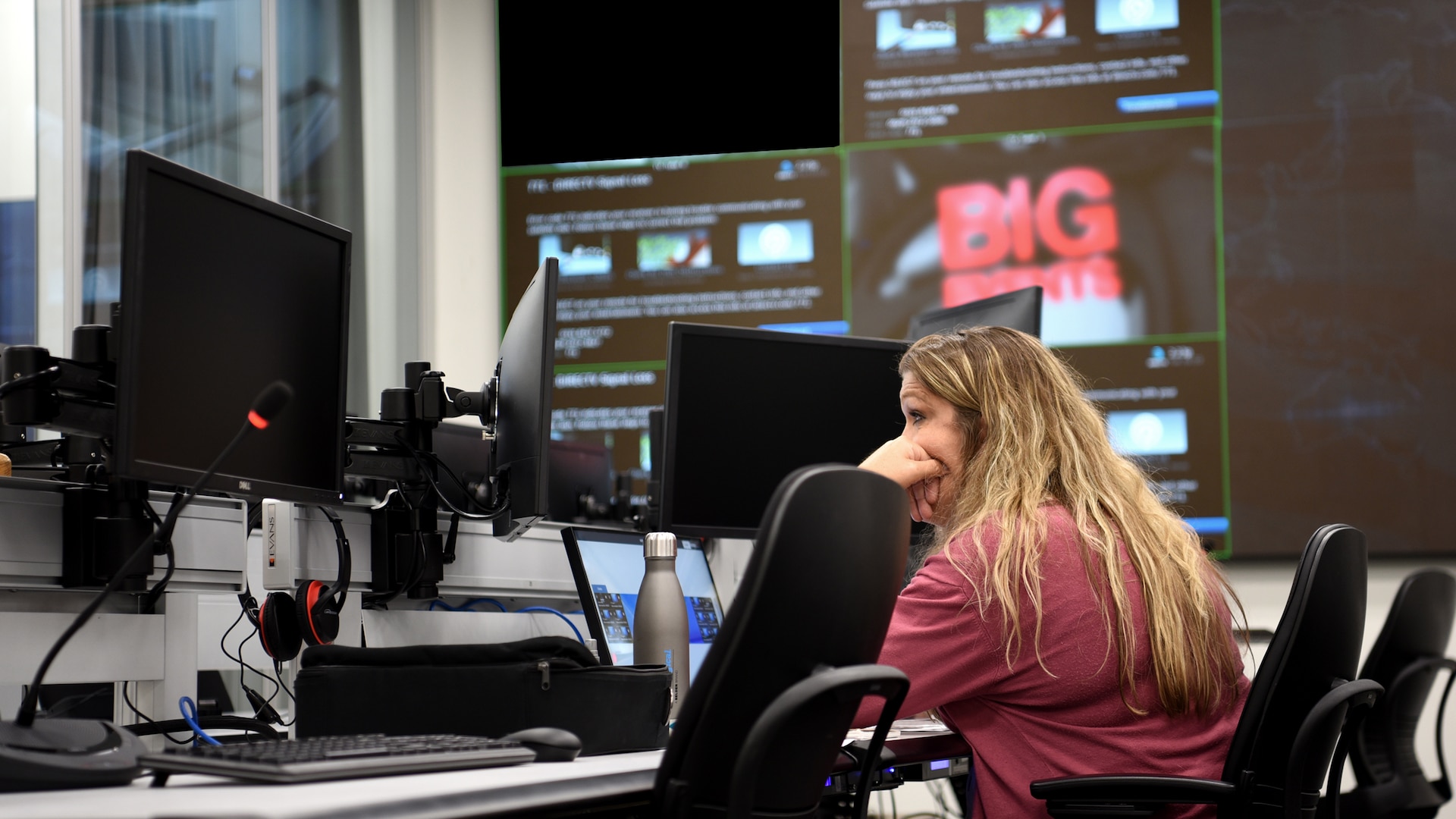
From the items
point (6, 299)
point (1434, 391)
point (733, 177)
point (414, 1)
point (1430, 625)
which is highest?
point (414, 1)

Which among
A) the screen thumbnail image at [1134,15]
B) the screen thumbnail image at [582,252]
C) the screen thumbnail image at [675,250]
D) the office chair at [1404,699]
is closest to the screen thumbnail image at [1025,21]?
the screen thumbnail image at [1134,15]

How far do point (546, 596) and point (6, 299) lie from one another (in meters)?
1.83

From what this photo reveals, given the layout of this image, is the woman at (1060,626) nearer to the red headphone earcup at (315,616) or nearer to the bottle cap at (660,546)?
the bottle cap at (660,546)

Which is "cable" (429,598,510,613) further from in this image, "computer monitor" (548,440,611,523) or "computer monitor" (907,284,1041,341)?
"computer monitor" (907,284,1041,341)

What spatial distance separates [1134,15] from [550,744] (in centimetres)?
358

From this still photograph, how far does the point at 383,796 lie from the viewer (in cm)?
87

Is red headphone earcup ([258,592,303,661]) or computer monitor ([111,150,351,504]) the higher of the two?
computer monitor ([111,150,351,504])

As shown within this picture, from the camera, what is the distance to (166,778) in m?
1.06

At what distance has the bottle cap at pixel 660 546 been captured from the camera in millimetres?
1781

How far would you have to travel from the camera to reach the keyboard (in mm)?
946

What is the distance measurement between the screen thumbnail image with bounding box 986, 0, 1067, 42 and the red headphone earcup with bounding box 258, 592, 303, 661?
10.6 ft

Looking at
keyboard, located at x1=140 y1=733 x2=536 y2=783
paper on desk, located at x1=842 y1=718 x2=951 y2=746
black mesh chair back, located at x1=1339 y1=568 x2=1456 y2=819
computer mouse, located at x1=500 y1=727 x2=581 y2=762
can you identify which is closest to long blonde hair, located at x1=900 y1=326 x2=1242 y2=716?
paper on desk, located at x1=842 y1=718 x2=951 y2=746

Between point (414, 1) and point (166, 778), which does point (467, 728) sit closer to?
point (166, 778)

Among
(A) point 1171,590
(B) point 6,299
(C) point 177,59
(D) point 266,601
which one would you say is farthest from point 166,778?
(C) point 177,59
